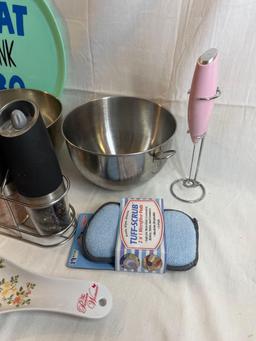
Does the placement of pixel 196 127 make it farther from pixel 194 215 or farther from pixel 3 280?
pixel 3 280

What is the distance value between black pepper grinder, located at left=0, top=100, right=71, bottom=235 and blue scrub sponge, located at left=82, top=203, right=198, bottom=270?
Answer: 66 mm

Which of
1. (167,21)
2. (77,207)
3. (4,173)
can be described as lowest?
(77,207)

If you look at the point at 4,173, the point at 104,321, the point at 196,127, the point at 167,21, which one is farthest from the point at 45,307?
the point at 167,21

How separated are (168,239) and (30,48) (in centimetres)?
42

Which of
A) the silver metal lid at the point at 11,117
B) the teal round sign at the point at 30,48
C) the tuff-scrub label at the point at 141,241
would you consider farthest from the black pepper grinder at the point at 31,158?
the teal round sign at the point at 30,48

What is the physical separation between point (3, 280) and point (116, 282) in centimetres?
15

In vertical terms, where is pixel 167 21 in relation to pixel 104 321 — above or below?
above

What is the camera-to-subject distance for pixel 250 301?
0.40m

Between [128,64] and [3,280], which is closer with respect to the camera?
[3,280]

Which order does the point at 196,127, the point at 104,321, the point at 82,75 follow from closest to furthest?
the point at 104,321, the point at 196,127, the point at 82,75

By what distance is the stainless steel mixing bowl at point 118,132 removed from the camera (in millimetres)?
496

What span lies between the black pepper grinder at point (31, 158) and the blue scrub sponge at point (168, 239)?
66 mm

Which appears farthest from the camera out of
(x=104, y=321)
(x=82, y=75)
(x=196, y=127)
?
(x=82, y=75)

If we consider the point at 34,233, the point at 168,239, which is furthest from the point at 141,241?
the point at 34,233
